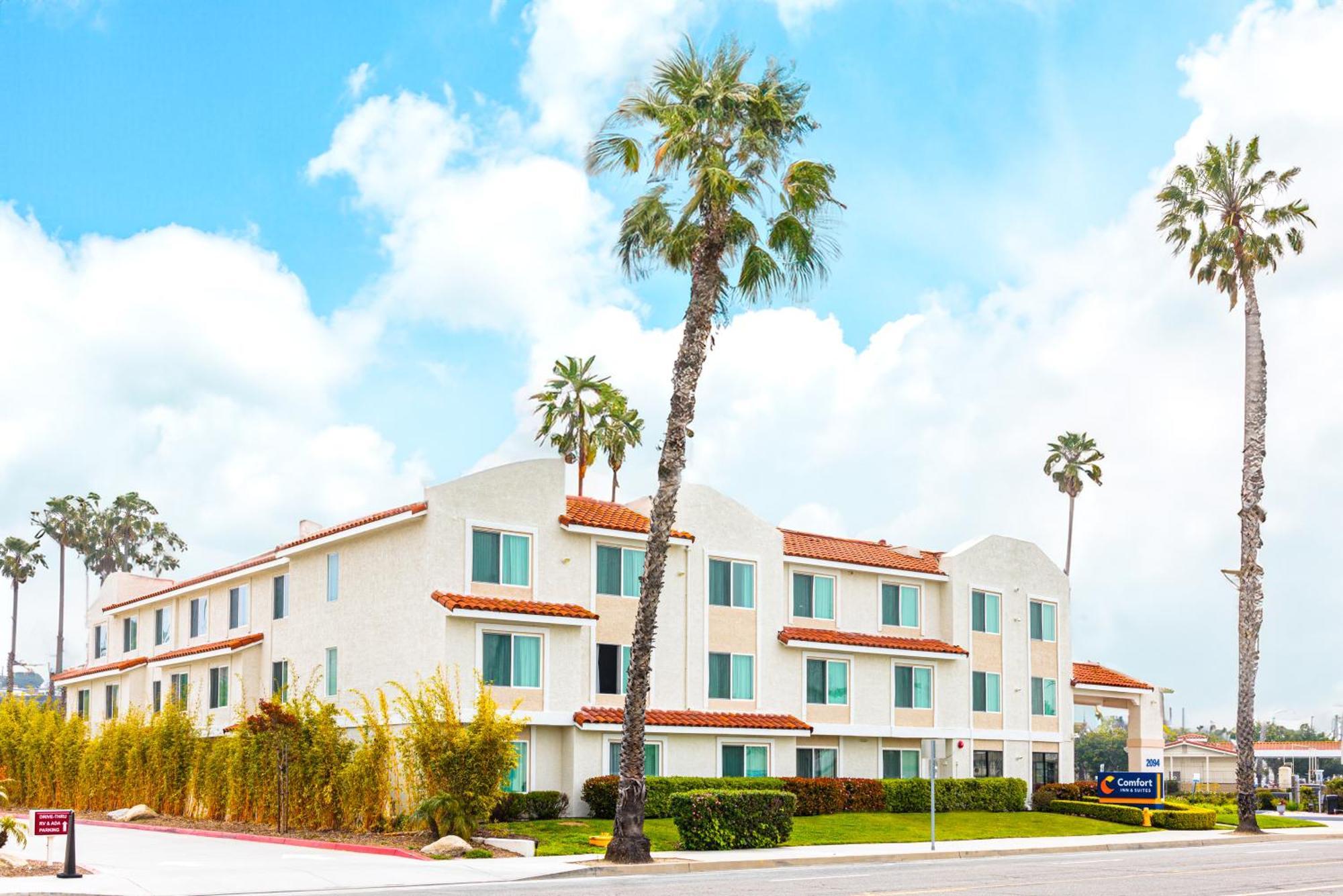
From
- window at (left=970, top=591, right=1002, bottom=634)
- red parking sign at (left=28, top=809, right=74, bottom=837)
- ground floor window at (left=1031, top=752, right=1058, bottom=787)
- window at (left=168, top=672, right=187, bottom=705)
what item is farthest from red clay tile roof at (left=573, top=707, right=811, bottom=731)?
window at (left=168, top=672, right=187, bottom=705)

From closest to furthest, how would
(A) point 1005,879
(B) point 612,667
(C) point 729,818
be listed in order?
(A) point 1005,879 < (C) point 729,818 < (B) point 612,667

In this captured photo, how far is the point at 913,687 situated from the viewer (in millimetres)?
47969

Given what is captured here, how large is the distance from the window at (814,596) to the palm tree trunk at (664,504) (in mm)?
16735

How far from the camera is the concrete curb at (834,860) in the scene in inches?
1059

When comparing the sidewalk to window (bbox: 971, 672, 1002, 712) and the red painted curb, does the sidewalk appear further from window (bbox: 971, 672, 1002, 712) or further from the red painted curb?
window (bbox: 971, 672, 1002, 712)

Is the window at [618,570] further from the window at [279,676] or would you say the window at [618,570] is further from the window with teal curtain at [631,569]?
the window at [279,676]

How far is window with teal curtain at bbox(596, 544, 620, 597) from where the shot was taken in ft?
132

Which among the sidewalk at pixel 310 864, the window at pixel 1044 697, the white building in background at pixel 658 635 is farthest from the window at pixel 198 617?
the window at pixel 1044 697

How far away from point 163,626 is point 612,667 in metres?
22.1

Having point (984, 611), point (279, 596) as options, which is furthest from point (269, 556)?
point (984, 611)

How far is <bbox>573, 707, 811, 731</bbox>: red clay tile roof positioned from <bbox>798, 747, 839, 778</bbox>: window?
47.8 inches

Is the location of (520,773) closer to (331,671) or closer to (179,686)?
(331,671)

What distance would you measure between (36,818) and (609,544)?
19688mm

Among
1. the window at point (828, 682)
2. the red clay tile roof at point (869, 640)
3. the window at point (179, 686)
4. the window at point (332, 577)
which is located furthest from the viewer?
the window at point (179, 686)
